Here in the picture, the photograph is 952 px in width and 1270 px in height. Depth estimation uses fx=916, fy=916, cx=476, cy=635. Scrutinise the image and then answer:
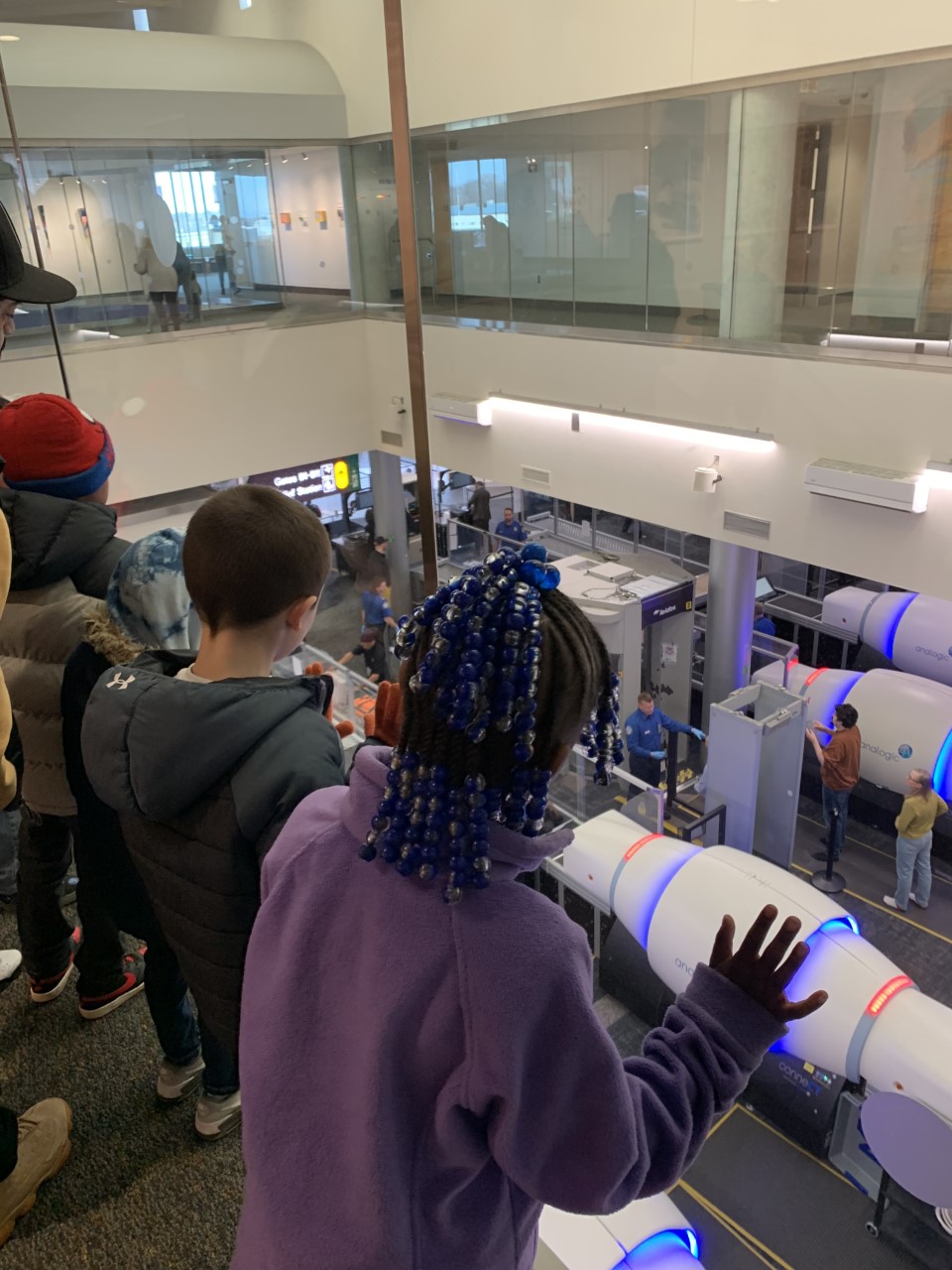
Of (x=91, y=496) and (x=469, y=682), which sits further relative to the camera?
(x=91, y=496)

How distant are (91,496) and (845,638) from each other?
7006mm

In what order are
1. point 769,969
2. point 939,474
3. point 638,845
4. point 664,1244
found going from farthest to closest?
point 939,474 → point 638,845 → point 664,1244 → point 769,969

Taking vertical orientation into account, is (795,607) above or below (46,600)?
below

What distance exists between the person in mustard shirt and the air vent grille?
1.75m

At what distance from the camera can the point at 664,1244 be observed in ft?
8.43

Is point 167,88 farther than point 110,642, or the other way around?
point 167,88

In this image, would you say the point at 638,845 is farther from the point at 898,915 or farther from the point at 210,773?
the point at 210,773

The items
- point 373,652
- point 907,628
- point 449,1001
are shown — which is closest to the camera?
point 449,1001

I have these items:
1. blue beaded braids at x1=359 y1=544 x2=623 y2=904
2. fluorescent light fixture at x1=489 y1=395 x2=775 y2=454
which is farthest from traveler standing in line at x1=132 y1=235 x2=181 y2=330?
blue beaded braids at x1=359 y1=544 x2=623 y2=904

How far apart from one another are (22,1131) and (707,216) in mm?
5730

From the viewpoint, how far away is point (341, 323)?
21.9ft

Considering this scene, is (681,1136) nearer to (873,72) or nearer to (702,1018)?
(702,1018)

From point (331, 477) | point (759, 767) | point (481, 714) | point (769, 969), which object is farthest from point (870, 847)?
point (481, 714)

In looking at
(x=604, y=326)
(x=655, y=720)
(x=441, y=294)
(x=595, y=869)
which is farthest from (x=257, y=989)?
(x=441, y=294)
